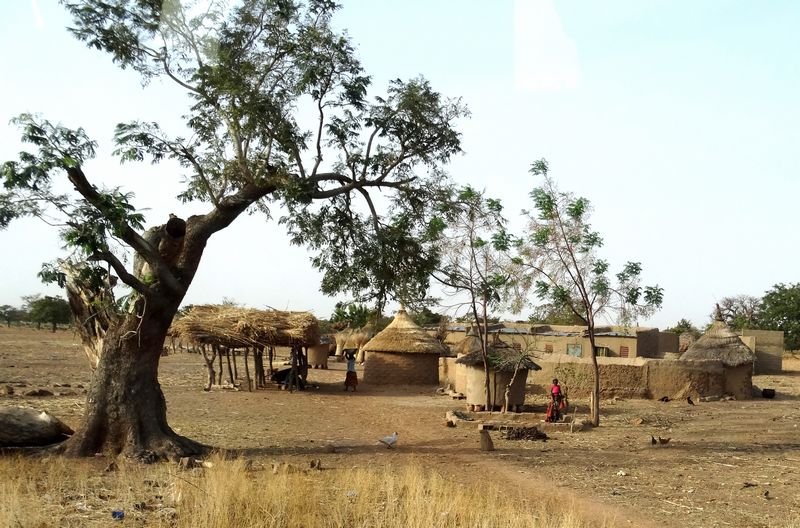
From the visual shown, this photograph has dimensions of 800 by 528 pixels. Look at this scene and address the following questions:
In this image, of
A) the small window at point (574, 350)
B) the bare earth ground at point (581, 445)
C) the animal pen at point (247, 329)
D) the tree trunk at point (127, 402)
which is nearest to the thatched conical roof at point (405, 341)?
the bare earth ground at point (581, 445)

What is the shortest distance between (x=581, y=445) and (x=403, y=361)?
44.6 feet

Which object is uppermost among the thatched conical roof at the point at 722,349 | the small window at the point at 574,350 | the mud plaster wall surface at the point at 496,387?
the thatched conical roof at the point at 722,349

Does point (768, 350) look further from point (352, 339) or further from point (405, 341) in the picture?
point (352, 339)

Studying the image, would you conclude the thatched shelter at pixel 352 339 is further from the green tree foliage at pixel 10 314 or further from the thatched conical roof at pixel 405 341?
the green tree foliage at pixel 10 314

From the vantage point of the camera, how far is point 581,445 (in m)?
12.2

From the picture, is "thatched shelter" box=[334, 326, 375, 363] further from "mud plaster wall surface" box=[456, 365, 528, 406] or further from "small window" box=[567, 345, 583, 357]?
"mud plaster wall surface" box=[456, 365, 528, 406]

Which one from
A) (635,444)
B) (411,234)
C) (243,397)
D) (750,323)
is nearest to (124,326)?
(411,234)

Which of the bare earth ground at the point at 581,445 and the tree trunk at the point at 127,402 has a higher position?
the tree trunk at the point at 127,402

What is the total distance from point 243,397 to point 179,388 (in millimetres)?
3269

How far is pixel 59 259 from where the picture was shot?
926cm

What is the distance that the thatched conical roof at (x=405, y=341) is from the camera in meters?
25.4

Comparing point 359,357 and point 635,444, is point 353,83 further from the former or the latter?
point 359,357

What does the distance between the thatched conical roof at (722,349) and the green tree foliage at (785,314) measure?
23279 millimetres

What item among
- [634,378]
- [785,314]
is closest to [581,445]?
[634,378]
